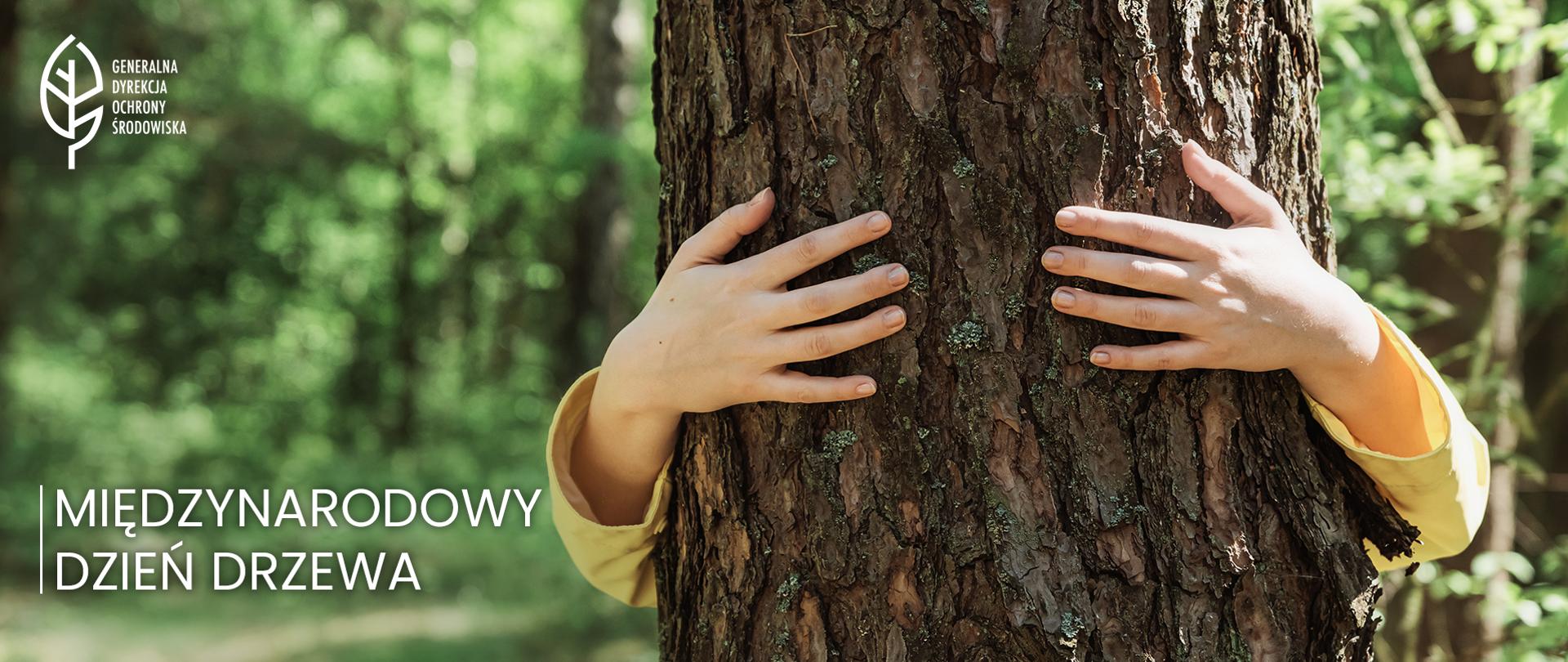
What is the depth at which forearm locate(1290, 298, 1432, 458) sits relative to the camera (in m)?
1.27

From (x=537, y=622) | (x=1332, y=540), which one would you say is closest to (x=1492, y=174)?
(x=1332, y=540)

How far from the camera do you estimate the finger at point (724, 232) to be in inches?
52.4

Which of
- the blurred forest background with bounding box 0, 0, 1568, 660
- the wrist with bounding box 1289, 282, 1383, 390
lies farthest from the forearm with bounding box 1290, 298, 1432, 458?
the blurred forest background with bounding box 0, 0, 1568, 660

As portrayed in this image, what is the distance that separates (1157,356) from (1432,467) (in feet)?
1.43

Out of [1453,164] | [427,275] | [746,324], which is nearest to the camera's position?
[746,324]

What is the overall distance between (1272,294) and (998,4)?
17.4 inches

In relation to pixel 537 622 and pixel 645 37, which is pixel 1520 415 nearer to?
pixel 537 622

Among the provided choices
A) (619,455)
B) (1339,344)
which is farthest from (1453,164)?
(619,455)

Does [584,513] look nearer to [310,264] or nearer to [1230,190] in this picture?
[1230,190]

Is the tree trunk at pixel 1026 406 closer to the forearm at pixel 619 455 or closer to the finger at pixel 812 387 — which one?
the finger at pixel 812 387

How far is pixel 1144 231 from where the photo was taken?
3.94 ft

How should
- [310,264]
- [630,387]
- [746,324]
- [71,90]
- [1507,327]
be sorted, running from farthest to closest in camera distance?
[310,264]
[71,90]
[1507,327]
[630,387]
[746,324]

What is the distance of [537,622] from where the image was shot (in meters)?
7.30

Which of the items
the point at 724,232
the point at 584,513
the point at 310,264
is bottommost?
the point at 584,513
